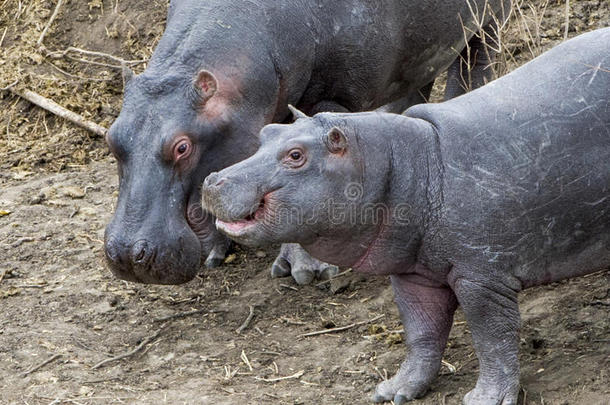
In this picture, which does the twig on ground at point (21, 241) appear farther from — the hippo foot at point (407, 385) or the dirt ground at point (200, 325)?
the hippo foot at point (407, 385)

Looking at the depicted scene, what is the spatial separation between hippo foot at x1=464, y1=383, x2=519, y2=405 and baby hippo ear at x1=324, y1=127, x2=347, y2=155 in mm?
1198

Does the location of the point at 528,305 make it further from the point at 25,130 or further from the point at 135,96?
the point at 25,130

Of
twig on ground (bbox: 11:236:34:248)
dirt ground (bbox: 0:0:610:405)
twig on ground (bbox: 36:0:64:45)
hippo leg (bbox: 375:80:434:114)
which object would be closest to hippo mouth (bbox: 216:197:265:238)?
dirt ground (bbox: 0:0:610:405)

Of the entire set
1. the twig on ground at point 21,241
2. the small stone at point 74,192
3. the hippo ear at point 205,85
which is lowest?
the small stone at point 74,192

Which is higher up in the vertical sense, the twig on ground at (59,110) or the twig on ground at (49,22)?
the twig on ground at (49,22)

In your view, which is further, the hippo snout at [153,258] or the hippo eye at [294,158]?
the hippo snout at [153,258]

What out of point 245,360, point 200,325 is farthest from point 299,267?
point 245,360

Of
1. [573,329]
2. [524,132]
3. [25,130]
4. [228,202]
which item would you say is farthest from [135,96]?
[25,130]

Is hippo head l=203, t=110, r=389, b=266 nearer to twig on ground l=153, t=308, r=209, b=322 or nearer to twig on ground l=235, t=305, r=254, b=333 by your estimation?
twig on ground l=235, t=305, r=254, b=333

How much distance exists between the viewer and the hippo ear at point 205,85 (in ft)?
18.6

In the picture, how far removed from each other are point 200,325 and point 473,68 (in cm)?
308

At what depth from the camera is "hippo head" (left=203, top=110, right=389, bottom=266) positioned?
461 cm

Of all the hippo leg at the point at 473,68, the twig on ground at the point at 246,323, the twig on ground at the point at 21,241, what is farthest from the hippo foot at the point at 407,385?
the hippo leg at the point at 473,68

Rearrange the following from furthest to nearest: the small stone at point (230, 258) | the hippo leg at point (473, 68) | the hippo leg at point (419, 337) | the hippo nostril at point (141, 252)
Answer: the hippo leg at point (473, 68), the small stone at point (230, 258), the hippo nostril at point (141, 252), the hippo leg at point (419, 337)
